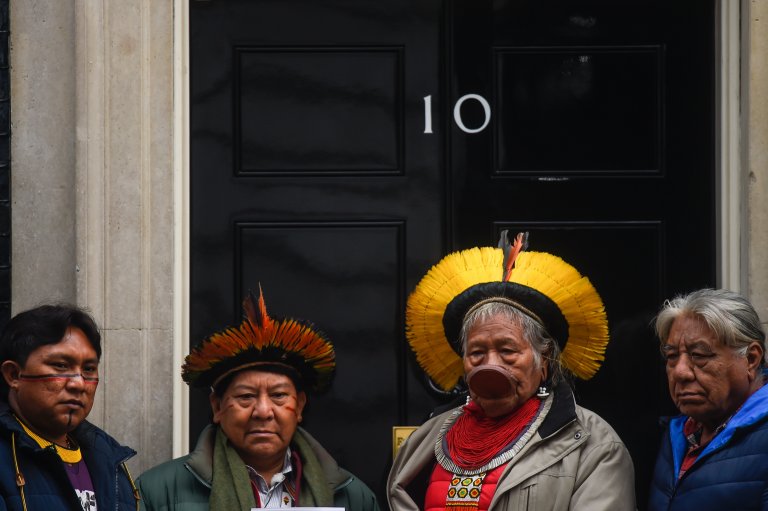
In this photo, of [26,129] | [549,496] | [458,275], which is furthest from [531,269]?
[26,129]

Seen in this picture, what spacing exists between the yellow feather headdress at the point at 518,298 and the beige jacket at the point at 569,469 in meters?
0.24

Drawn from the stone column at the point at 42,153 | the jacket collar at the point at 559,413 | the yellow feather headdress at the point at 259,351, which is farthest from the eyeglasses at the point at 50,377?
the jacket collar at the point at 559,413


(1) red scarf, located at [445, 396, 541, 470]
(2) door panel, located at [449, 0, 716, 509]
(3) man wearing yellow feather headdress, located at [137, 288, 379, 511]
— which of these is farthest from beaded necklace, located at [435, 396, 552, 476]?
(2) door panel, located at [449, 0, 716, 509]

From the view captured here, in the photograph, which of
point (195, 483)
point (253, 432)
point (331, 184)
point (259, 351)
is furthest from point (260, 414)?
point (331, 184)

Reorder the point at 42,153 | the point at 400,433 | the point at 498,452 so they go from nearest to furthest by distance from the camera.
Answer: the point at 498,452, the point at 42,153, the point at 400,433

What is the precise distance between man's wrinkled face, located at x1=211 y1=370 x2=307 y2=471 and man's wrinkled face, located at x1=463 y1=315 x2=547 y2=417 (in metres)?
0.64

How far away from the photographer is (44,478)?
15.0ft

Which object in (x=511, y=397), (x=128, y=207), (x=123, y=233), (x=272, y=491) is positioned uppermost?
(x=128, y=207)

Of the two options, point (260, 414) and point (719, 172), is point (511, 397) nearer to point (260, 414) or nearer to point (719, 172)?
point (260, 414)

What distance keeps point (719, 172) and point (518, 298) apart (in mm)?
1377

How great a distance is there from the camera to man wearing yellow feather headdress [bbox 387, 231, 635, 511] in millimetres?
4844

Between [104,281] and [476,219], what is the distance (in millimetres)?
1556

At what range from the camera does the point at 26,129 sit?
590cm

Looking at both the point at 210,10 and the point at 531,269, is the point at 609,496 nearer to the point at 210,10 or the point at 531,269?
the point at 531,269
